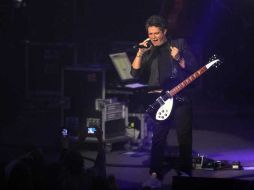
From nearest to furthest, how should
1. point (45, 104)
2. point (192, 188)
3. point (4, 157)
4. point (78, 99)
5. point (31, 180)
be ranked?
point (192, 188), point (31, 180), point (4, 157), point (78, 99), point (45, 104)

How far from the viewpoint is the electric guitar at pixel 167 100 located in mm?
8641

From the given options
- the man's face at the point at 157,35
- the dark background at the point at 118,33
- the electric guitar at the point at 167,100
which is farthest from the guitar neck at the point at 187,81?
the dark background at the point at 118,33

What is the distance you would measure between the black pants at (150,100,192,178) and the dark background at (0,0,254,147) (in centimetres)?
620

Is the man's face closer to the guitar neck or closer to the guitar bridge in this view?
the guitar neck

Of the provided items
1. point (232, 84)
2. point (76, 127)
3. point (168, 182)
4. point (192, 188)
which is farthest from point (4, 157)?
point (232, 84)

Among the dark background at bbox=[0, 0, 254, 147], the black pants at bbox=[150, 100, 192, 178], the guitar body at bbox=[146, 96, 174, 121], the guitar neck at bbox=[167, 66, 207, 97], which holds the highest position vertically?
the dark background at bbox=[0, 0, 254, 147]

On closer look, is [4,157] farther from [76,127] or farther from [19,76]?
[19,76]

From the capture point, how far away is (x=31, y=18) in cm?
1553

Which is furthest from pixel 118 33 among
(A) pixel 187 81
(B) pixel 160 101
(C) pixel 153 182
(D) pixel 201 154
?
(C) pixel 153 182

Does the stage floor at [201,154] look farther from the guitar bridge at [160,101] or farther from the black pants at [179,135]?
the guitar bridge at [160,101]

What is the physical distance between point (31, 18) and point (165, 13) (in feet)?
9.56

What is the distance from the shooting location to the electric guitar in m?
8.64

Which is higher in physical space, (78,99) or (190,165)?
(78,99)

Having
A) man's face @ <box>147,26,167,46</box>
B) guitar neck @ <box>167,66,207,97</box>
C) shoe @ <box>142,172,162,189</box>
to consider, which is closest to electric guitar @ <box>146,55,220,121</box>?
guitar neck @ <box>167,66,207,97</box>
